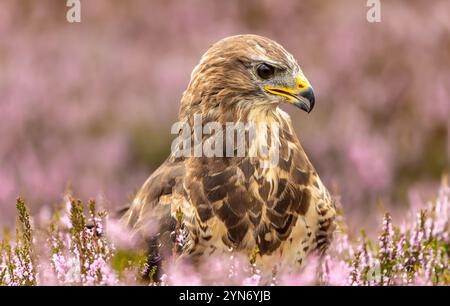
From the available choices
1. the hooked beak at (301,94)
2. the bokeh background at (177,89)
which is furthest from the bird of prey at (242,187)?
the bokeh background at (177,89)

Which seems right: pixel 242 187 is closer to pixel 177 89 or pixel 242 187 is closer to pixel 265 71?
pixel 265 71

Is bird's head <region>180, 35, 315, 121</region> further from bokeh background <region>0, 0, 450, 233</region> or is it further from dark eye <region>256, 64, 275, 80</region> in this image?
bokeh background <region>0, 0, 450, 233</region>

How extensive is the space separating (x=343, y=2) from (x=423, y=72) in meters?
2.03

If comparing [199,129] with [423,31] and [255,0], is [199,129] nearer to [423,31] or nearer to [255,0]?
[423,31]

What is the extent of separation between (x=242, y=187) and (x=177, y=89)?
678cm

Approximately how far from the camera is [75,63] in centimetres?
1163

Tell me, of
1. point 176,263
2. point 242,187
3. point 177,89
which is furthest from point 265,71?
point 177,89

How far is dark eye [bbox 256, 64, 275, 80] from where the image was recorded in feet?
15.5

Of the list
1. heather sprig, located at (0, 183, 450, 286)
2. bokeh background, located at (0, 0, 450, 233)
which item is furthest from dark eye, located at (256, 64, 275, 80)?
bokeh background, located at (0, 0, 450, 233)

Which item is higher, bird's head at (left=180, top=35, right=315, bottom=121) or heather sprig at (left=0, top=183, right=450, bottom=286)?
bird's head at (left=180, top=35, right=315, bottom=121)

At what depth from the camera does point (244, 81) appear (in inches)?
187

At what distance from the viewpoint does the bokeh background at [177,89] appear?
941 centimetres

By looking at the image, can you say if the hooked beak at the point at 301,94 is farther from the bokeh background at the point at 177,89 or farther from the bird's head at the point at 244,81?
the bokeh background at the point at 177,89
